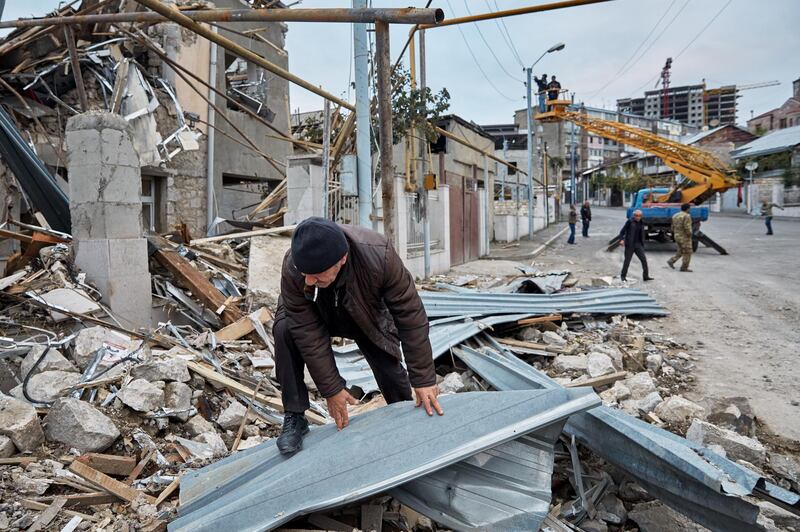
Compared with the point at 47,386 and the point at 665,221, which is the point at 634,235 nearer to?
the point at 665,221

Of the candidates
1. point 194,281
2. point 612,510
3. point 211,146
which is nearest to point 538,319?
point 612,510

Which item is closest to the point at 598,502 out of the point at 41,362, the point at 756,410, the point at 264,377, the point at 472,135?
the point at 756,410

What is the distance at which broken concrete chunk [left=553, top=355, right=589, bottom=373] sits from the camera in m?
5.17

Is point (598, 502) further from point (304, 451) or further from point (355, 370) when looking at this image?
point (355, 370)

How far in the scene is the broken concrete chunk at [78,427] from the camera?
3.13m

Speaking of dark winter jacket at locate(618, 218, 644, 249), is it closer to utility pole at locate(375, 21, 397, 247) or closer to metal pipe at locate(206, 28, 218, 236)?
utility pole at locate(375, 21, 397, 247)

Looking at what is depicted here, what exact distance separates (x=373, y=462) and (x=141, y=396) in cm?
212

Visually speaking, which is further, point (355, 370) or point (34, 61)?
point (34, 61)

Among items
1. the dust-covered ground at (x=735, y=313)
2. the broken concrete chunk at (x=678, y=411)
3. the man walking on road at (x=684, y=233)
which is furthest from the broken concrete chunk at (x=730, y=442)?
the man walking on road at (x=684, y=233)

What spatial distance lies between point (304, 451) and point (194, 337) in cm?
316

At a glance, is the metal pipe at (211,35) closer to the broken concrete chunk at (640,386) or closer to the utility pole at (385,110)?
the utility pole at (385,110)

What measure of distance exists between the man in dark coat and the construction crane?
49.6 ft

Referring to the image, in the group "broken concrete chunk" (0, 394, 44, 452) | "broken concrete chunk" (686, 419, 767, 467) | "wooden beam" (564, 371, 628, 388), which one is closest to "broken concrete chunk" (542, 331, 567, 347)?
"wooden beam" (564, 371, 628, 388)

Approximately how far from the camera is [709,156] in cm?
1698
